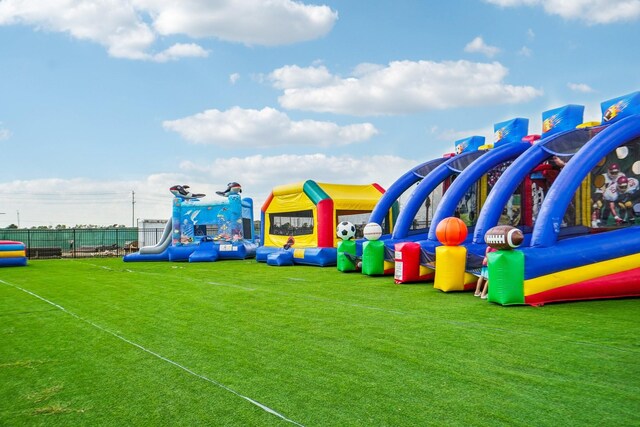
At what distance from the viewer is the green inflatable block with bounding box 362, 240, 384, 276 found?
9.87m

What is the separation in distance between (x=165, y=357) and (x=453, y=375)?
7.01 ft

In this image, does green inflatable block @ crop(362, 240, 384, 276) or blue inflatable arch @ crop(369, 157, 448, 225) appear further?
blue inflatable arch @ crop(369, 157, 448, 225)

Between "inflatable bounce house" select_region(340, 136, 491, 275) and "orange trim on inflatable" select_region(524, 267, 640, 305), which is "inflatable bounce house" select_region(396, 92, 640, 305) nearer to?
"orange trim on inflatable" select_region(524, 267, 640, 305)

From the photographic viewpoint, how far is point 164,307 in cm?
662

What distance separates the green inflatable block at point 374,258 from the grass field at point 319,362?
2.66m

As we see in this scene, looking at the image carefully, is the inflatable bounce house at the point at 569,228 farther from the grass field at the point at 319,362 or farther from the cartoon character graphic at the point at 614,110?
the grass field at the point at 319,362

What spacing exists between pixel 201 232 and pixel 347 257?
7533 mm

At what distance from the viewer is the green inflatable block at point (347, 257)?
35.5 feet

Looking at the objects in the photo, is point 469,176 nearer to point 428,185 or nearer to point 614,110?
point 428,185

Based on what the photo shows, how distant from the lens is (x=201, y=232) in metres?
17.0

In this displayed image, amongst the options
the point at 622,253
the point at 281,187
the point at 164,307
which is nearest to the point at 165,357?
the point at 164,307

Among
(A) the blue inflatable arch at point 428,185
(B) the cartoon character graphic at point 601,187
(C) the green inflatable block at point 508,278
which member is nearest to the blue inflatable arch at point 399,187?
(A) the blue inflatable arch at point 428,185

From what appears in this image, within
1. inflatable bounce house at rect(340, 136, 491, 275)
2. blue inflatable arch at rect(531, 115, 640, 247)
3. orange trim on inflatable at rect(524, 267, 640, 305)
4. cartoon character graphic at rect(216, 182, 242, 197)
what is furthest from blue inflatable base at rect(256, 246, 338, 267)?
orange trim on inflatable at rect(524, 267, 640, 305)

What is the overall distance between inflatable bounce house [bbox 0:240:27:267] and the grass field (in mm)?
8605
